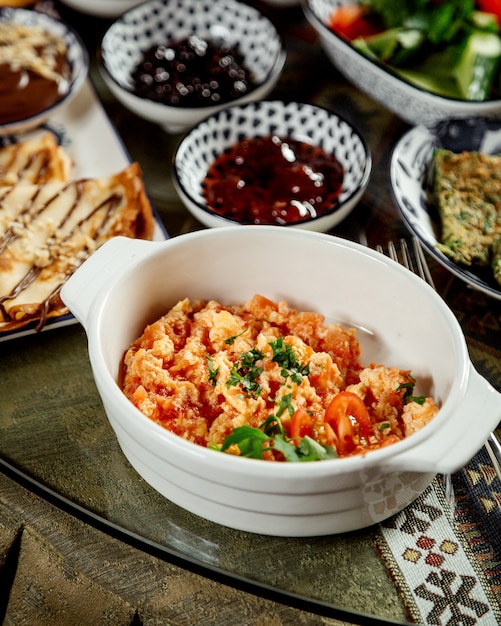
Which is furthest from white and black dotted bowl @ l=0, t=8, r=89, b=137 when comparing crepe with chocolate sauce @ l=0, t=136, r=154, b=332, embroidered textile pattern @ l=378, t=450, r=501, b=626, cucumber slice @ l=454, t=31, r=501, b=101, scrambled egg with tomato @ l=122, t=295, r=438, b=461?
embroidered textile pattern @ l=378, t=450, r=501, b=626

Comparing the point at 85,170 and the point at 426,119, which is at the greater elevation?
the point at 426,119

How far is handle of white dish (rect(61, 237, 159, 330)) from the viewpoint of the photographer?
1.59 m

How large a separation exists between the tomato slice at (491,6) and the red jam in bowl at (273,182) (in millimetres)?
1010

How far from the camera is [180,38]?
3.03 metres

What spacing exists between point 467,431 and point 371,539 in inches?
16.2

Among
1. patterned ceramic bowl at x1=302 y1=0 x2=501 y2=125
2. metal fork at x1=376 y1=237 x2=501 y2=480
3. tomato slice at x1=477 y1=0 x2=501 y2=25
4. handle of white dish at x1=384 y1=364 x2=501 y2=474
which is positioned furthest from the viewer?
tomato slice at x1=477 y1=0 x2=501 y2=25

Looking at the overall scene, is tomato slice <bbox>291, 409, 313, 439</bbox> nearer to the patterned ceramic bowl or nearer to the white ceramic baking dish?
the white ceramic baking dish

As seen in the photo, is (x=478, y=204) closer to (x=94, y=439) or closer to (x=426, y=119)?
(x=426, y=119)

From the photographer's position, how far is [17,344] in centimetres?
200

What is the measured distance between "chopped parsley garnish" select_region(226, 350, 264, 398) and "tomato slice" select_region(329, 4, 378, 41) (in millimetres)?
1791

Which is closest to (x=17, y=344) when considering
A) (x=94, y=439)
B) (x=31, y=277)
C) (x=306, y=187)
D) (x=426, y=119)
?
(x=31, y=277)

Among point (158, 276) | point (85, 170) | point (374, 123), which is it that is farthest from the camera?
point (374, 123)

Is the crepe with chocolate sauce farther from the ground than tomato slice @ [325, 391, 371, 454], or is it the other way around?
tomato slice @ [325, 391, 371, 454]

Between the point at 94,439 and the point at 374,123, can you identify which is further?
the point at 374,123
